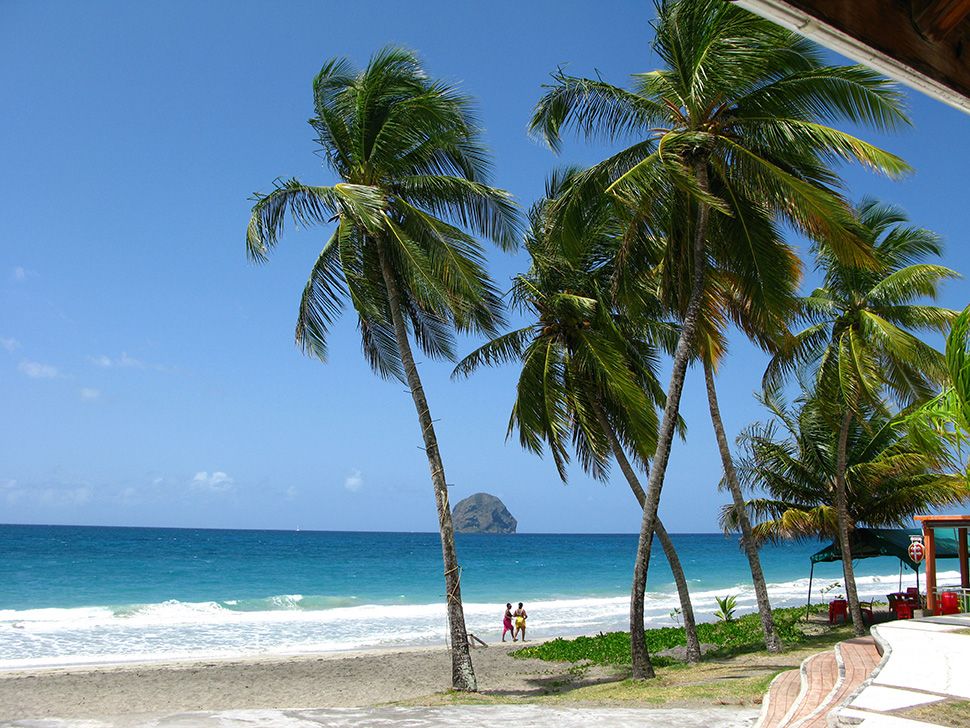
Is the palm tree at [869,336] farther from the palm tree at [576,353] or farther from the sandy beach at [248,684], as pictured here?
the sandy beach at [248,684]

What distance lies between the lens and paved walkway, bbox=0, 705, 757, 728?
772 cm

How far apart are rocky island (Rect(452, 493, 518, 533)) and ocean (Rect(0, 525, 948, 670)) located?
94481mm

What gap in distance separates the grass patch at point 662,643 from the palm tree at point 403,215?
498cm

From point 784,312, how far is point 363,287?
724 cm

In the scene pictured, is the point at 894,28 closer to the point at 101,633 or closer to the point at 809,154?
the point at 809,154

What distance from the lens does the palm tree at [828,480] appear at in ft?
64.6

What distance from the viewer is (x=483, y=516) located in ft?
585

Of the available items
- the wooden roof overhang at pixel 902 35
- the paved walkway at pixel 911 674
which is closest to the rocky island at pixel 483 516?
the paved walkway at pixel 911 674

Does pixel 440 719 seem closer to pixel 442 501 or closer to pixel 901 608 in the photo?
pixel 442 501

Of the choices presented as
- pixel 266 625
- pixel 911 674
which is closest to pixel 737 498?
pixel 911 674

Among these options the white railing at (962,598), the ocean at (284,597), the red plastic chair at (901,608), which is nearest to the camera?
the white railing at (962,598)

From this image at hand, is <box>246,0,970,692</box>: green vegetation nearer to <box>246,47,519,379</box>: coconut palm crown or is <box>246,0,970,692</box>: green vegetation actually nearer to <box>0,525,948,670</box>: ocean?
<box>246,47,519,379</box>: coconut palm crown

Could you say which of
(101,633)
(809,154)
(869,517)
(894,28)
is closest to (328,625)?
(101,633)

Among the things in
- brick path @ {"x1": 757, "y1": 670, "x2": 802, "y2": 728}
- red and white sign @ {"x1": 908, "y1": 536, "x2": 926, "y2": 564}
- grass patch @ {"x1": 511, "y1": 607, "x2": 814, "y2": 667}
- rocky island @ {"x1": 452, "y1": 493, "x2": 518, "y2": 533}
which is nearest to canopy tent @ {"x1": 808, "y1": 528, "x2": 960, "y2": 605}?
grass patch @ {"x1": 511, "y1": 607, "x2": 814, "y2": 667}
